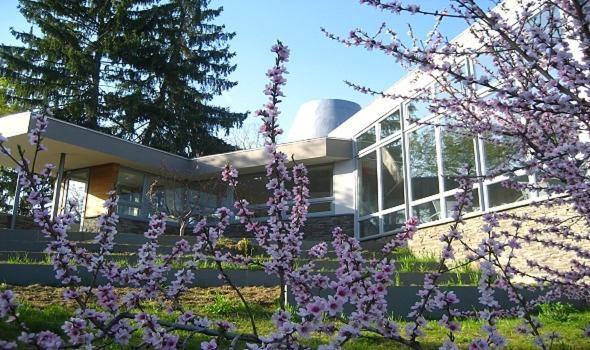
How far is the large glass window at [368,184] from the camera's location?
1387 cm

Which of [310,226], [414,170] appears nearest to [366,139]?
[414,170]

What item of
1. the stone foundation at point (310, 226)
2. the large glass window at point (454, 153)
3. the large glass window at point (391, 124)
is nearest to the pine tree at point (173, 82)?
the stone foundation at point (310, 226)

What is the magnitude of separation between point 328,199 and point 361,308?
1300cm

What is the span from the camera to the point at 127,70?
2233 centimetres

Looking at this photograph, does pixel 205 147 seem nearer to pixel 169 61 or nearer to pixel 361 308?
pixel 169 61

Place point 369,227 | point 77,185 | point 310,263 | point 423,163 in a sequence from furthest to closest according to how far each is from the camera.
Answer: point 77,185, point 369,227, point 423,163, point 310,263

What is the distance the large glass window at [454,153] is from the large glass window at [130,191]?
952cm

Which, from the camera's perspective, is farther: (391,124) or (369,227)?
(369,227)

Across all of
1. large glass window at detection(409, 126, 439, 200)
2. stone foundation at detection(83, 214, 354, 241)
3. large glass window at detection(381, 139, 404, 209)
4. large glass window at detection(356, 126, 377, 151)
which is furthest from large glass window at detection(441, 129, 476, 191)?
stone foundation at detection(83, 214, 354, 241)

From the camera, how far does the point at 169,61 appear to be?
22.6 m

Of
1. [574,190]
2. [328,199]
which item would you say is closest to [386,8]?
[574,190]

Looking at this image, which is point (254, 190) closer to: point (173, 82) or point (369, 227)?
point (369, 227)

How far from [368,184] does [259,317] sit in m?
9.00

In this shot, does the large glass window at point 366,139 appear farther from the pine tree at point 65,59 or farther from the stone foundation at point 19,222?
the pine tree at point 65,59
